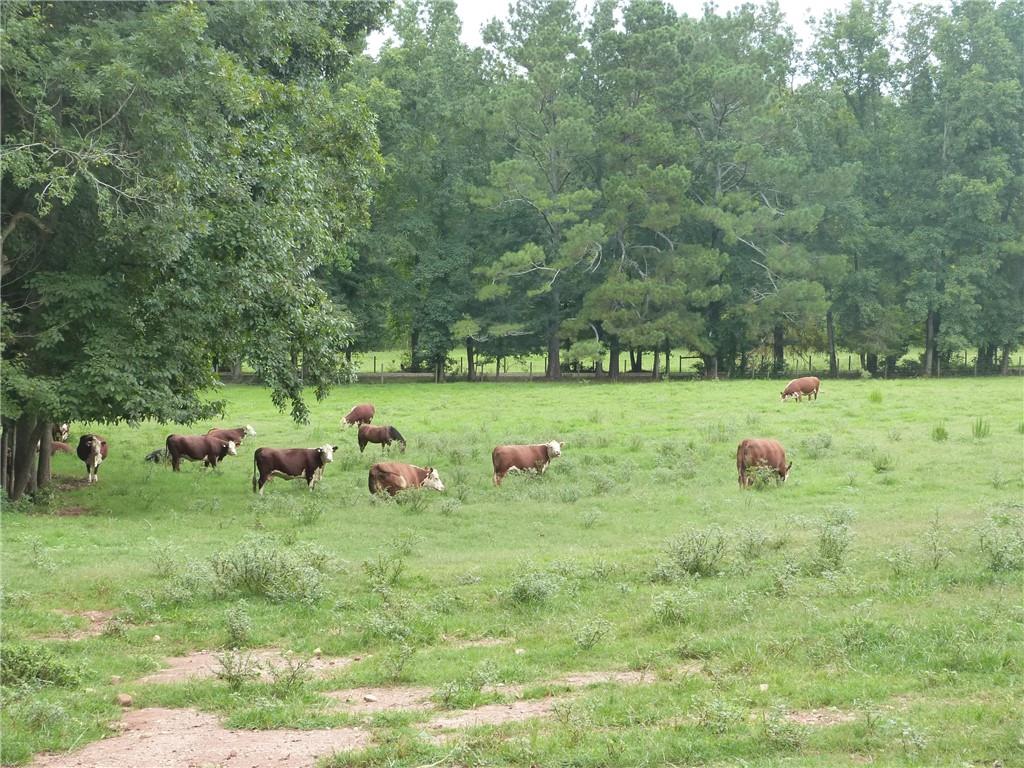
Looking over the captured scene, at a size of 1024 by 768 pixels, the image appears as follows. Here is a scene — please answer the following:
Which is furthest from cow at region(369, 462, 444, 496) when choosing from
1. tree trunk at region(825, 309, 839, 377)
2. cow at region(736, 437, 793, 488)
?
tree trunk at region(825, 309, 839, 377)

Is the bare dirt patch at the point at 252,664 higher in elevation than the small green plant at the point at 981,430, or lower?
lower

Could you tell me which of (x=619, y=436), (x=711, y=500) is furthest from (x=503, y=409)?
(x=711, y=500)

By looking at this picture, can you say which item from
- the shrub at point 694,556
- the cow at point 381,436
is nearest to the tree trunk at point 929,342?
the cow at point 381,436

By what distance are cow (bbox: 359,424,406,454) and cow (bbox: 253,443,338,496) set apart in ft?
14.1

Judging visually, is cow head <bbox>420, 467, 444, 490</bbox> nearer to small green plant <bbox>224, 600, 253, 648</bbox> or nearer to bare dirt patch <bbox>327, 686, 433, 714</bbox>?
small green plant <bbox>224, 600, 253, 648</bbox>

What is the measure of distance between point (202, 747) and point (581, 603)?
4.76m

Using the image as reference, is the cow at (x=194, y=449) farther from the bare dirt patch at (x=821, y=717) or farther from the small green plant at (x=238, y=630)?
the bare dirt patch at (x=821, y=717)

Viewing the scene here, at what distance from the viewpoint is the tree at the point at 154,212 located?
1562 cm

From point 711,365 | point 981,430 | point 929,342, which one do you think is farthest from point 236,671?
point 929,342

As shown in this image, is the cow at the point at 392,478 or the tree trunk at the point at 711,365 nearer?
the cow at the point at 392,478

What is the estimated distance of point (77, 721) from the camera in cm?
725

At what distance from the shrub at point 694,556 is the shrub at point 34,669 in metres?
6.29

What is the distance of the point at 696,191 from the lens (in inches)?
2083

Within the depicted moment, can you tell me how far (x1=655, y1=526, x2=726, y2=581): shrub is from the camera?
11695mm
